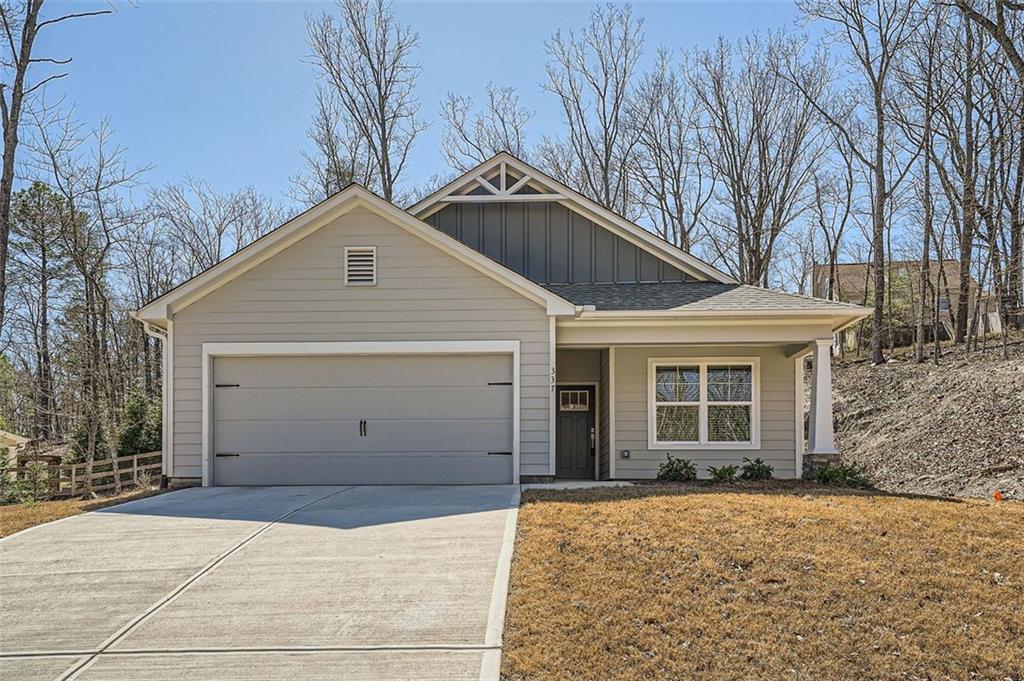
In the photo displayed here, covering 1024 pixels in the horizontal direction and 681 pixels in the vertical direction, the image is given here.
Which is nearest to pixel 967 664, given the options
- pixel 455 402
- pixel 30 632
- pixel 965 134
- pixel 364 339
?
pixel 30 632

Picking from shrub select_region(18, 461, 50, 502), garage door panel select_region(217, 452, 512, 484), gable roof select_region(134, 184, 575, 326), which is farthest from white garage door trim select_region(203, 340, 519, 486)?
shrub select_region(18, 461, 50, 502)

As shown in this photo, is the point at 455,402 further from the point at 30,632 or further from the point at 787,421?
the point at 30,632

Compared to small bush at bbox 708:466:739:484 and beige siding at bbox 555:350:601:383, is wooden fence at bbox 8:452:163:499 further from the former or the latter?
small bush at bbox 708:466:739:484

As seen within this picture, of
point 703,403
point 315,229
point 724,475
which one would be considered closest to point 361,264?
point 315,229

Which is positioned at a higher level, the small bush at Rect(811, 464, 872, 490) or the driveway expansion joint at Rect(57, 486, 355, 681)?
the small bush at Rect(811, 464, 872, 490)

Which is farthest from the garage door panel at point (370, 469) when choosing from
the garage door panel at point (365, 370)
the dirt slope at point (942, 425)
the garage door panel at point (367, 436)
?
the dirt slope at point (942, 425)

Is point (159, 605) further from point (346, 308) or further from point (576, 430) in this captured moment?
point (576, 430)

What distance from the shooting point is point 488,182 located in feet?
51.0

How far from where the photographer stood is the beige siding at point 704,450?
44.3 feet

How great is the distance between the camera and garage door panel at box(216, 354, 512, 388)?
12.1 metres

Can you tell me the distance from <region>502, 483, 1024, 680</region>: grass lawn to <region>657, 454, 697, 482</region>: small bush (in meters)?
4.16

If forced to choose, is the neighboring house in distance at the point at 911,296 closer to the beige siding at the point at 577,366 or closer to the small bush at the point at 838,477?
the small bush at the point at 838,477

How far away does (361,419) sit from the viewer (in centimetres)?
1213

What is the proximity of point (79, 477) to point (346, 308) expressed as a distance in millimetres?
8376
